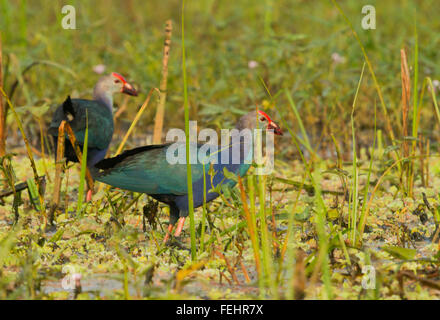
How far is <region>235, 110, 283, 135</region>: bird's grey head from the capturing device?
348cm

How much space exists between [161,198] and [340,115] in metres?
2.02

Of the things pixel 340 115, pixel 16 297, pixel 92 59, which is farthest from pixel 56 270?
pixel 92 59

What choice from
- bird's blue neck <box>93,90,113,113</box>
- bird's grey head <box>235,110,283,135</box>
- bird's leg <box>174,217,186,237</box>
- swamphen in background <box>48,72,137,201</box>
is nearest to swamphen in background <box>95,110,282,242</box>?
bird's leg <box>174,217,186,237</box>

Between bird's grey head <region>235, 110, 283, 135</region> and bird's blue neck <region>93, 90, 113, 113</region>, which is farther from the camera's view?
bird's blue neck <region>93, 90, 113, 113</region>

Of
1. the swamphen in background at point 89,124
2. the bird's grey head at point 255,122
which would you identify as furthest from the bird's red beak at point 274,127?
the swamphen in background at point 89,124

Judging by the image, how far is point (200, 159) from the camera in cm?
314

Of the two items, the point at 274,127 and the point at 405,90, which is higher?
the point at 405,90

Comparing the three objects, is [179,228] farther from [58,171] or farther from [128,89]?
[128,89]

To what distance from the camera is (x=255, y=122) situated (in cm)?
347

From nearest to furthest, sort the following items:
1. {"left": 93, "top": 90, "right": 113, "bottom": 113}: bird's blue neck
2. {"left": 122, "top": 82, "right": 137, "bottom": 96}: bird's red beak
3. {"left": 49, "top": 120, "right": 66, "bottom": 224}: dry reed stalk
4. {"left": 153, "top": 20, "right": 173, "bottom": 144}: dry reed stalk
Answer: {"left": 49, "top": 120, "right": 66, "bottom": 224}: dry reed stalk
{"left": 153, "top": 20, "right": 173, "bottom": 144}: dry reed stalk
{"left": 93, "top": 90, "right": 113, "bottom": 113}: bird's blue neck
{"left": 122, "top": 82, "right": 137, "bottom": 96}: bird's red beak

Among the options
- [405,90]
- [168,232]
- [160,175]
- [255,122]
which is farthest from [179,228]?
[405,90]

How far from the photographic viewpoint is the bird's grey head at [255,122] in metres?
3.48

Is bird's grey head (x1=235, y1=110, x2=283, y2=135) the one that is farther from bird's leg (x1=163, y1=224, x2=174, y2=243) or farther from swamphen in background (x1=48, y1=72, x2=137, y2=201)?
swamphen in background (x1=48, y1=72, x2=137, y2=201)
